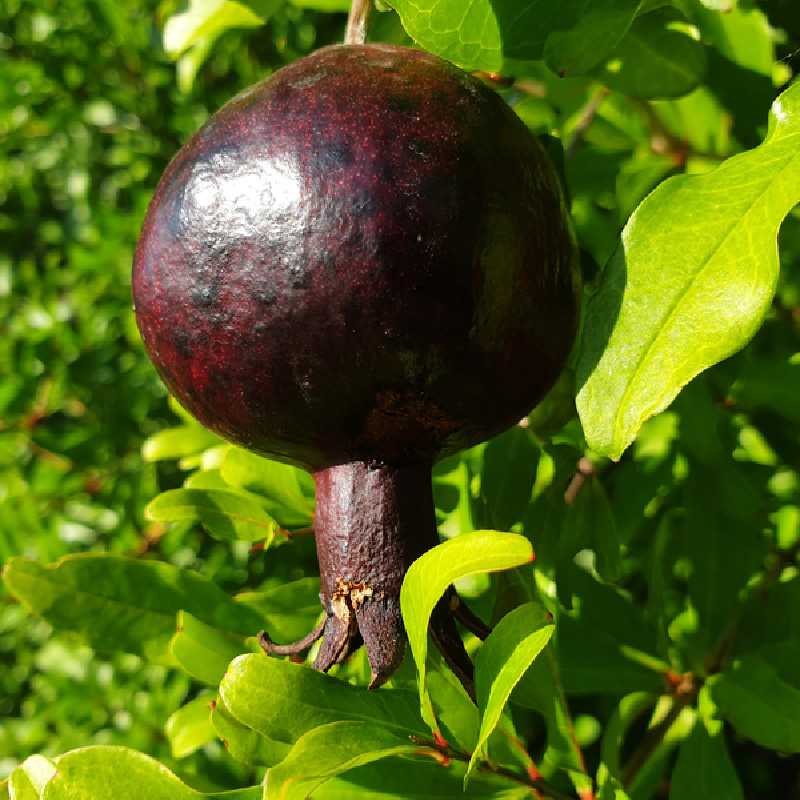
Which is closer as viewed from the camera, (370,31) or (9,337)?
(370,31)

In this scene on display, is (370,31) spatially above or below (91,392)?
above

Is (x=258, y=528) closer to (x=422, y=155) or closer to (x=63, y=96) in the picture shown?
(x=422, y=155)

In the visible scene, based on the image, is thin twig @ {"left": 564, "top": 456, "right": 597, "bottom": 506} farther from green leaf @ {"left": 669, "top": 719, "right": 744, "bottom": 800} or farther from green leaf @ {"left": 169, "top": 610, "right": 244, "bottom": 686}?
green leaf @ {"left": 169, "top": 610, "right": 244, "bottom": 686}

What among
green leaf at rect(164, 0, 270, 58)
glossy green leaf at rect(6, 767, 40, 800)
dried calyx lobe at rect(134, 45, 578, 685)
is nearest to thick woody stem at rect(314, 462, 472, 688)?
dried calyx lobe at rect(134, 45, 578, 685)

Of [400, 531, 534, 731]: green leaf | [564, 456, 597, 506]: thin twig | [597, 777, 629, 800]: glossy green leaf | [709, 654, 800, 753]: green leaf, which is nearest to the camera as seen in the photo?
[400, 531, 534, 731]: green leaf

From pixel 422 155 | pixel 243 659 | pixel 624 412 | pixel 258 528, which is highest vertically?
pixel 422 155

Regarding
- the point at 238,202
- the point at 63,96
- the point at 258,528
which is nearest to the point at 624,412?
the point at 238,202

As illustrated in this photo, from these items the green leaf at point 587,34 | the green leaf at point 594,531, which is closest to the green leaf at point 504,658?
the green leaf at point 594,531
